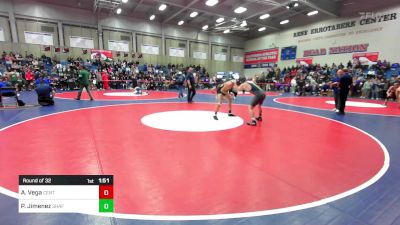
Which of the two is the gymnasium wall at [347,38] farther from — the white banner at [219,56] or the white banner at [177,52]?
the white banner at [177,52]

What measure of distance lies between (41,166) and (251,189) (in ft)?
10.1

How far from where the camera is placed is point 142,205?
8.18 feet

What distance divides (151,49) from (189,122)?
22.0 meters

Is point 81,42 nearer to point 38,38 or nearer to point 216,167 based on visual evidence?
point 38,38

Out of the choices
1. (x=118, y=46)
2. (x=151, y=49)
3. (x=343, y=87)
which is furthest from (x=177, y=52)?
(x=343, y=87)

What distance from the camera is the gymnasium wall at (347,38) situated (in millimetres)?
17719

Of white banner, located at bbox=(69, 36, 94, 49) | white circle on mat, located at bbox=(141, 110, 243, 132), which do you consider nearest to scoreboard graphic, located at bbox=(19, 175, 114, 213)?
white circle on mat, located at bbox=(141, 110, 243, 132)

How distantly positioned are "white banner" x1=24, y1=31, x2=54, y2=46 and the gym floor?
18070 millimetres

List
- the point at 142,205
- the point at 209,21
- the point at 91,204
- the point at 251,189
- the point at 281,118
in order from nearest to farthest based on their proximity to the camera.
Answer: the point at 91,204 → the point at 142,205 → the point at 251,189 → the point at 281,118 → the point at 209,21

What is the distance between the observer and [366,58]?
1933cm

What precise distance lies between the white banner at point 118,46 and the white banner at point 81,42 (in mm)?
1812

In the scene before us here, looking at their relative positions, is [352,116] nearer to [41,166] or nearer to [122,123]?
[122,123]

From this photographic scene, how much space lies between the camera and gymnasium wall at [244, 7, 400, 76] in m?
17.7

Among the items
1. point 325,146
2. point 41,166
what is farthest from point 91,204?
point 325,146
